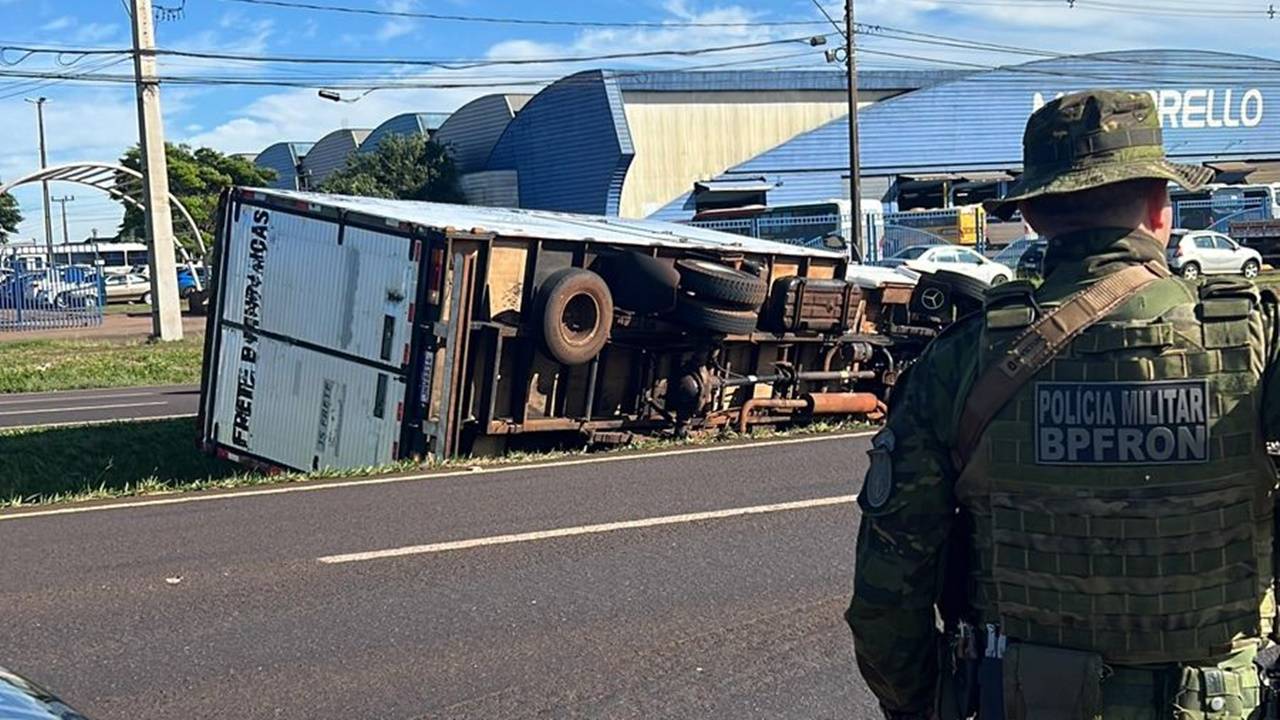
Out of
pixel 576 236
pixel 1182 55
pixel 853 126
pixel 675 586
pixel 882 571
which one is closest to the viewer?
pixel 882 571

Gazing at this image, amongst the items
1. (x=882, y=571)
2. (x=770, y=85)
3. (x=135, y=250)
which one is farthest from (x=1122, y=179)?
(x=135, y=250)

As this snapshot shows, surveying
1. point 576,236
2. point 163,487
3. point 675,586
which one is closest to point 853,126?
point 576,236

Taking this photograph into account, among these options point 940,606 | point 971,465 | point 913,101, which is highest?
point 913,101

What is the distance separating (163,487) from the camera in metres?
9.56

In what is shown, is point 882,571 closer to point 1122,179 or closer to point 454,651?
point 1122,179

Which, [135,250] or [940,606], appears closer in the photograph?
[940,606]

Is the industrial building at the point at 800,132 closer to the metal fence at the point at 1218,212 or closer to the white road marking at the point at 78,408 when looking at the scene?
the metal fence at the point at 1218,212

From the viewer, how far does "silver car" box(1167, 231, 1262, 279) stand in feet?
106

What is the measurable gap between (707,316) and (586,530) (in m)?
3.52

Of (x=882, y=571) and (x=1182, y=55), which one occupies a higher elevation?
(x=1182, y=55)

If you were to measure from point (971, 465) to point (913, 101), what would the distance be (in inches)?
1978

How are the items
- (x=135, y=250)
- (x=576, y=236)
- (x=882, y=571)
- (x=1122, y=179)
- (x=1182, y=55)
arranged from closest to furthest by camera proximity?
1. (x=1122, y=179)
2. (x=882, y=571)
3. (x=576, y=236)
4. (x=1182, y=55)
5. (x=135, y=250)

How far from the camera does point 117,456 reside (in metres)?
13.0

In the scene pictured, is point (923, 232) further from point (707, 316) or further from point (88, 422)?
point (707, 316)
